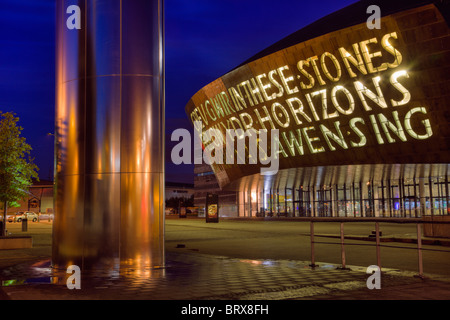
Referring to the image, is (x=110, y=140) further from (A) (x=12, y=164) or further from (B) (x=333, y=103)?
(B) (x=333, y=103)

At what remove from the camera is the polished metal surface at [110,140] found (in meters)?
11.3

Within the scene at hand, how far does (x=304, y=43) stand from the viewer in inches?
1385

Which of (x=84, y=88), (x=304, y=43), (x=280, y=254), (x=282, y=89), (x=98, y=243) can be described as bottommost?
(x=280, y=254)

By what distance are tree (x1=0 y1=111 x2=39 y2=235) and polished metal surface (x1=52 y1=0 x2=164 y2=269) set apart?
9.93m

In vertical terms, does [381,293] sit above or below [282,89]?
below

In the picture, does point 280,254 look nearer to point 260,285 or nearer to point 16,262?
point 260,285

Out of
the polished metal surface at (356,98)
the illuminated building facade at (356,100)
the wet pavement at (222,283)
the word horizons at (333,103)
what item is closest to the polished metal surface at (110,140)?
the wet pavement at (222,283)

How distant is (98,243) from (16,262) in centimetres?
369

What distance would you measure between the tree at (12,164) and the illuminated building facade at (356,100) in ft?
71.7

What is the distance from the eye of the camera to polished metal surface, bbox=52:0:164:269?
446 inches

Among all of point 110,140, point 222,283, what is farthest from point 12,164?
point 222,283

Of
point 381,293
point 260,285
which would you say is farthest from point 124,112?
point 381,293

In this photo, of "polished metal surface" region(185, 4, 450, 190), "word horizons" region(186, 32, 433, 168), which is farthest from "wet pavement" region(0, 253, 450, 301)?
"word horizons" region(186, 32, 433, 168)
